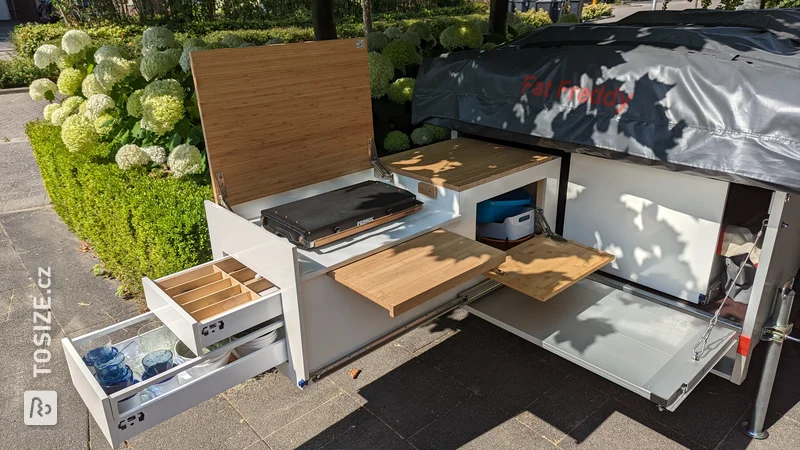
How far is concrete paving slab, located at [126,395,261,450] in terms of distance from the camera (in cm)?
397

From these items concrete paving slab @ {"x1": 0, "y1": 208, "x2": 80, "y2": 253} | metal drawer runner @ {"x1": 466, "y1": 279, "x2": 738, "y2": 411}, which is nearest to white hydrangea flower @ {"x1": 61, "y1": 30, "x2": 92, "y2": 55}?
concrete paving slab @ {"x1": 0, "y1": 208, "x2": 80, "y2": 253}

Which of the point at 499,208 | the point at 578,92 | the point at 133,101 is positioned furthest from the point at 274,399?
the point at 133,101

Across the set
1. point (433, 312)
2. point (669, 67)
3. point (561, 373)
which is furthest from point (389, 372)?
point (669, 67)

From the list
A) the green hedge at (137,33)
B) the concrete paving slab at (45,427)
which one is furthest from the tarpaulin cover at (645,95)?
the green hedge at (137,33)

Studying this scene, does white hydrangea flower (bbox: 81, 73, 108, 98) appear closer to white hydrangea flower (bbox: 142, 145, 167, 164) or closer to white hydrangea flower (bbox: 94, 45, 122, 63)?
white hydrangea flower (bbox: 94, 45, 122, 63)

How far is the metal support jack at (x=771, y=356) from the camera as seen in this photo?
3.71m

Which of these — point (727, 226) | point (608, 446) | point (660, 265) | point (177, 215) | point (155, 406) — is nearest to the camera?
point (155, 406)

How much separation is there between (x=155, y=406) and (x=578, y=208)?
3.54m

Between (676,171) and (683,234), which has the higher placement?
(676,171)

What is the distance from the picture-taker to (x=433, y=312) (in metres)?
4.31

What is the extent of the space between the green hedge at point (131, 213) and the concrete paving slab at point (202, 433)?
1.30 meters

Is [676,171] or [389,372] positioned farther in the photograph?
[389,372]

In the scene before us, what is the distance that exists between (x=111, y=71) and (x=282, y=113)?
3103 mm

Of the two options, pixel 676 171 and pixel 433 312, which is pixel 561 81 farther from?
pixel 433 312
